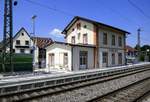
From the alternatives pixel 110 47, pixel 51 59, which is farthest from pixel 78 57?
pixel 110 47

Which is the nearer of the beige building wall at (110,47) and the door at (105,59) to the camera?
the beige building wall at (110,47)

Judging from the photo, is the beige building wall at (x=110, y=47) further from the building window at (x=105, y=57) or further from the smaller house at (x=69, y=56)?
the smaller house at (x=69, y=56)

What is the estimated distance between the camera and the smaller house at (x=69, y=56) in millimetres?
30047

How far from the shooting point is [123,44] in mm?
43562

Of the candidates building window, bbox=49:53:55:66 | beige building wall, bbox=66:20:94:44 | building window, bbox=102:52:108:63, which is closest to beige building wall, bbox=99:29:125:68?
building window, bbox=102:52:108:63

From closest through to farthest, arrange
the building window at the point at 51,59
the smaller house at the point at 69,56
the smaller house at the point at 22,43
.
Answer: the smaller house at the point at 69,56
the building window at the point at 51,59
the smaller house at the point at 22,43

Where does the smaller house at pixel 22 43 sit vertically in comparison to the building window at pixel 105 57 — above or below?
above

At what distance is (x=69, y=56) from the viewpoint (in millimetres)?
30062

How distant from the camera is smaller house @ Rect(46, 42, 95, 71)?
1183 inches

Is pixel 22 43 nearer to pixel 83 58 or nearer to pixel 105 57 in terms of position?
pixel 105 57

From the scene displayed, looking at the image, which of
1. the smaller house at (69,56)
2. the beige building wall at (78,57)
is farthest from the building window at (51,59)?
the beige building wall at (78,57)

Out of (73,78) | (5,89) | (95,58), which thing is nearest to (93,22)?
(95,58)

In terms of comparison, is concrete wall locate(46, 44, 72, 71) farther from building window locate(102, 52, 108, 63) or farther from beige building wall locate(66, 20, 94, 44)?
building window locate(102, 52, 108, 63)

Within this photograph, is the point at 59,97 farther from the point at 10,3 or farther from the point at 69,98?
the point at 10,3
